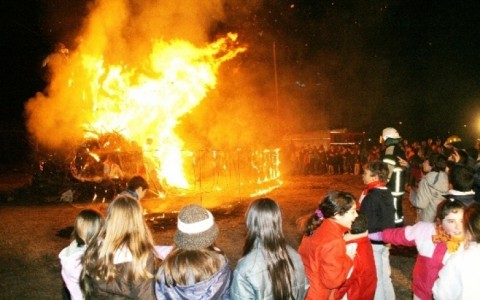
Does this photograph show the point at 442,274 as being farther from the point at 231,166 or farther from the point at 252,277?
the point at 231,166

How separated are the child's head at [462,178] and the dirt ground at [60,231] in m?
1.99

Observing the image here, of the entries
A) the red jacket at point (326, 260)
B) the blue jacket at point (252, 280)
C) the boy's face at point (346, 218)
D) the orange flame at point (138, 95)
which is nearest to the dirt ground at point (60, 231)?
the boy's face at point (346, 218)

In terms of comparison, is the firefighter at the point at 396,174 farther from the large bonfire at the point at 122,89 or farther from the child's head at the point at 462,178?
the large bonfire at the point at 122,89

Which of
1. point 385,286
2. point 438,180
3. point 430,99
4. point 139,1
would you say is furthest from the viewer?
point 430,99

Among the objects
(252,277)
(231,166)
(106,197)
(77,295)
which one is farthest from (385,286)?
(231,166)

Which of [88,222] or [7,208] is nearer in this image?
[88,222]

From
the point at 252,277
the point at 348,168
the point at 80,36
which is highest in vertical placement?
the point at 80,36

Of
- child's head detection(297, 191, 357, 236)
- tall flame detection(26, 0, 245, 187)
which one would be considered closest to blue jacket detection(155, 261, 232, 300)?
child's head detection(297, 191, 357, 236)

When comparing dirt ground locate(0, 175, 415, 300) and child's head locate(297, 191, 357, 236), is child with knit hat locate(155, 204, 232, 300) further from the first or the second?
dirt ground locate(0, 175, 415, 300)

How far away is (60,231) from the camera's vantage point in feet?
32.2

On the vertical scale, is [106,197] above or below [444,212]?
below

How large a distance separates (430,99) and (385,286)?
29.5 metres

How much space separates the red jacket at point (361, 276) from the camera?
A: 3.69m

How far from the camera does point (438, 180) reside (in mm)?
5680
